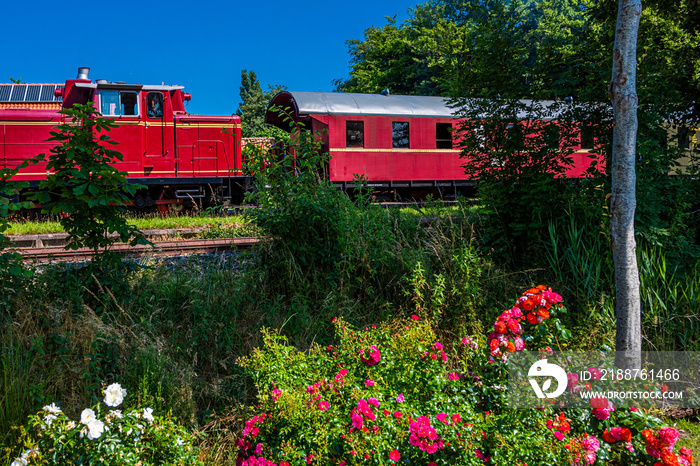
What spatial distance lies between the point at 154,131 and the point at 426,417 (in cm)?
1112

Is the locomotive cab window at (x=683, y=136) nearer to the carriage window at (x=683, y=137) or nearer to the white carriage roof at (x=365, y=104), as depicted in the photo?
the carriage window at (x=683, y=137)

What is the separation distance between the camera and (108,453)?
2.09 meters

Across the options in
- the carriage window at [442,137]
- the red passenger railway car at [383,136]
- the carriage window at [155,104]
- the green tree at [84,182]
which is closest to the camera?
the green tree at [84,182]

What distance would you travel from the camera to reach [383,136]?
1280 cm

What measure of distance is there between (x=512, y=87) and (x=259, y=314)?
140 inches

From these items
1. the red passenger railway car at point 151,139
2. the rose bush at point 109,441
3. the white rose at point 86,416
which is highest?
the red passenger railway car at point 151,139

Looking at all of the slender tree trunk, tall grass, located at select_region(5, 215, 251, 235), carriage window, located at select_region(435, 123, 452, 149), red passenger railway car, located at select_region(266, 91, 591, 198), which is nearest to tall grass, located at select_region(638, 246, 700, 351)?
the slender tree trunk

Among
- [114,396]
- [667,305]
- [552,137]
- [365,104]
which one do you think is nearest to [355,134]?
[365,104]

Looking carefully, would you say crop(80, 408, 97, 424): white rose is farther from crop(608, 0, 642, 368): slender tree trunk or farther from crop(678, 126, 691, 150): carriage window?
crop(678, 126, 691, 150): carriage window

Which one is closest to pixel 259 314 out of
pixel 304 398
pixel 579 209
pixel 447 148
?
pixel 304 398

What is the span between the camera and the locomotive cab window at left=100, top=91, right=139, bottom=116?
35.7ft

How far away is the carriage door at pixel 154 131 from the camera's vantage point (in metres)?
11.4

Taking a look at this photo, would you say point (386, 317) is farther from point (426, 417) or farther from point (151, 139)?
point (151, 139)

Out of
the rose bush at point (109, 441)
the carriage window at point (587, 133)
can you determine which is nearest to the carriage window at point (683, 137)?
the carriage window at point (587, 133)
